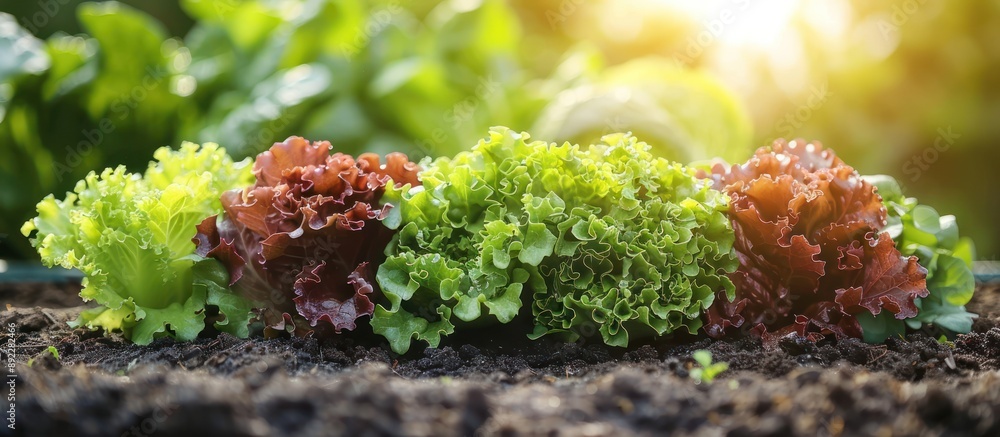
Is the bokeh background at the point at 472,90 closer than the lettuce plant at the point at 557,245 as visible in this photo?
No

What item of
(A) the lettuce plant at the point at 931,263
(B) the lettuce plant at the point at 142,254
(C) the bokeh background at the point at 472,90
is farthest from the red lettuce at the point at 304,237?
(C) the bokeh background at the point at 472,90

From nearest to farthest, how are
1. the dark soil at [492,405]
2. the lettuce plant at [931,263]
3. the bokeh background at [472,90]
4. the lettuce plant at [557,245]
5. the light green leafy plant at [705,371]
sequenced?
the dark soil at [492,405] < the light green leafy plant at [705,371] < the lettuce plant at [557,245] < the lettuce plant at [931,263] < the bokeh background at [472,90]

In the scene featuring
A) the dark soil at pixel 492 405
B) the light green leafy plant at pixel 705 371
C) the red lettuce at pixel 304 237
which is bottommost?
the dark soil at pixel 492 405

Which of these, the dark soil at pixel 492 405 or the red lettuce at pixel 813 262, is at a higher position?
the red lettuce at pixel 813 262

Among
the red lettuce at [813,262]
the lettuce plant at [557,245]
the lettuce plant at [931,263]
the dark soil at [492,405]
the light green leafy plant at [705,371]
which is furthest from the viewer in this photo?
the lettuce plant at [931,263]

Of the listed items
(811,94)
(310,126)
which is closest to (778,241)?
(310,126)

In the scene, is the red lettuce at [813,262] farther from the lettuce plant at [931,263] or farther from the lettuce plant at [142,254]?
the lettuce plant at [142,254]
